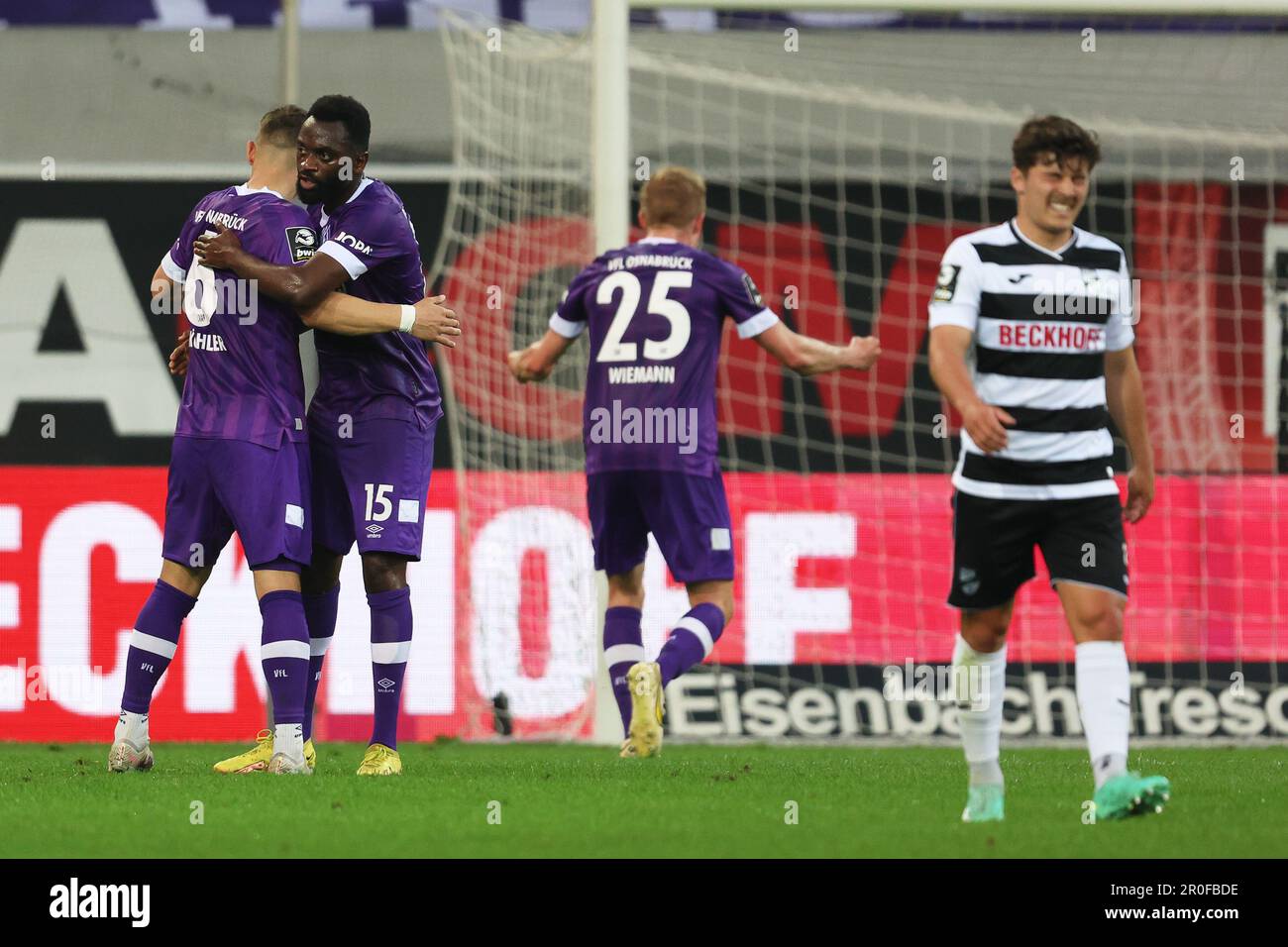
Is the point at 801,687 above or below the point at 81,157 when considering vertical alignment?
below

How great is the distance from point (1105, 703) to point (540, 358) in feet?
9.31

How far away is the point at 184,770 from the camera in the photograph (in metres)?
6.11

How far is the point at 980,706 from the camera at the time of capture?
15.3ft

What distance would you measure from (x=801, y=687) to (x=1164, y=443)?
9.36 feet

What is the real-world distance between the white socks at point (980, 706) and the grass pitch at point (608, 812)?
0.14 m

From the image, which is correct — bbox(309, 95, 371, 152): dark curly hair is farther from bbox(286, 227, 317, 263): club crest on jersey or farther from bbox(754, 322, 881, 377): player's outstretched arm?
bbox(754, 322, 881, 377): player's outstretched arm

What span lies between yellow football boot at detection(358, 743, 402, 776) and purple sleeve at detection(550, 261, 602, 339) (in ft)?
5.42

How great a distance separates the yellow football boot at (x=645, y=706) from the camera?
614cm

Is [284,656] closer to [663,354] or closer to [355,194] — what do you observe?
[355,194]

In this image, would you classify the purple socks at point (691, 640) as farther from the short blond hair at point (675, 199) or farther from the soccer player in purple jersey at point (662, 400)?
the short blond hair at point (675, 199)

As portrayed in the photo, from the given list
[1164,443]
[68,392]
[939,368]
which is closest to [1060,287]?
[939,368]

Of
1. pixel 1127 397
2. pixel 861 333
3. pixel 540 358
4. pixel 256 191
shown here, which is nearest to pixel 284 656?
pixel 256 191

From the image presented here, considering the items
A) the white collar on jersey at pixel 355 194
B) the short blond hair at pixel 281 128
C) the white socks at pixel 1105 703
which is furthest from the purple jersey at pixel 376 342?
the white socks at pixel 1105 703
